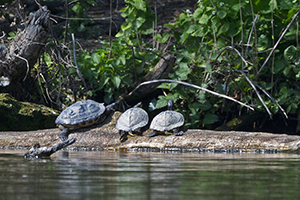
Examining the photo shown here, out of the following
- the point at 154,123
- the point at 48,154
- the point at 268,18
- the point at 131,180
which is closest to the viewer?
the point at 131,180

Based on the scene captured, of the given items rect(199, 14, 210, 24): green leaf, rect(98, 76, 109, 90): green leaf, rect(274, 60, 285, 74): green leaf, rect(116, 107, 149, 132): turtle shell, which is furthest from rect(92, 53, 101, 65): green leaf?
rect(274, 60, 285, 74): green leaf

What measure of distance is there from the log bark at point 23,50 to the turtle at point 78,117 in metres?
1.36

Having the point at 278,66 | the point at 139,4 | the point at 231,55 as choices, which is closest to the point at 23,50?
the point at 139,4

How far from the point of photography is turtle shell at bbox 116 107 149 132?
6.79 metres

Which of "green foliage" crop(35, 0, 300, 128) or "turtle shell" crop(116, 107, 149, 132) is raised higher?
"green foliage" crop(35, 0, 300, 128)

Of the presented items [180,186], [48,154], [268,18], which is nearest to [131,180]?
[180,186]

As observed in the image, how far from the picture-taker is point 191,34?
8.13 meters

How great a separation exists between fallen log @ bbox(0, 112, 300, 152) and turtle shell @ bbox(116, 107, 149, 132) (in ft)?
0.65

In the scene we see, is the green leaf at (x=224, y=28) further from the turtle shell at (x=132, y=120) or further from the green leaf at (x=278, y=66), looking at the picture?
the turtle shell at (x=132, y=120)

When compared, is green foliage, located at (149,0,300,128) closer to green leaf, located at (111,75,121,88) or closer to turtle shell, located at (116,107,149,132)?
green leaf, located at (111,75,121,88)

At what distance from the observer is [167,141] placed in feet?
21.8

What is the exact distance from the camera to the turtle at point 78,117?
712 centimetres

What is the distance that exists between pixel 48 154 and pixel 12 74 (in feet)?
13.1

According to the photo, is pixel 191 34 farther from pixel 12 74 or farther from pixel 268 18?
pixel 12 74
